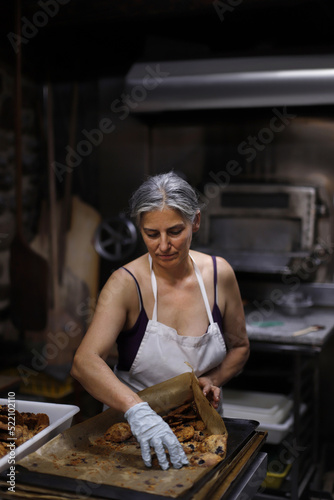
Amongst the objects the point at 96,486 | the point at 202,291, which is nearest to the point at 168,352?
the point at 202,291

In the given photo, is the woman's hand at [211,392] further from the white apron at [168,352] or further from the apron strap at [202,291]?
the apron strap at [202,291]

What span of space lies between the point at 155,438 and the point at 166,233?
0.74m

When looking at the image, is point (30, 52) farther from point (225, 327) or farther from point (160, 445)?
point (160, 445)

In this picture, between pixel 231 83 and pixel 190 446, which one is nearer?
pixel 190 446

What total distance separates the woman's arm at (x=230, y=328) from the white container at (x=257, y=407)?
1149 millimetres

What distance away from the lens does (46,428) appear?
1830 mm

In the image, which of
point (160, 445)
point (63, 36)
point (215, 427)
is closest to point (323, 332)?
point (215, 427)

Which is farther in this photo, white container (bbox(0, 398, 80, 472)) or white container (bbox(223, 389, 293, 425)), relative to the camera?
white container (bbox(223, 389, 293, 425))

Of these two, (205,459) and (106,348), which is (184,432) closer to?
(205,459)

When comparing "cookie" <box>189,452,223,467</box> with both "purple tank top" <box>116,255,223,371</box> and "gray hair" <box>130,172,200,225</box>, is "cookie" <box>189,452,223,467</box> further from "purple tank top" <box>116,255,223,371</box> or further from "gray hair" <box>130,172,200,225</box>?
"gray hair" <box>130,172,200,225</box>

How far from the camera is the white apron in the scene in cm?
231

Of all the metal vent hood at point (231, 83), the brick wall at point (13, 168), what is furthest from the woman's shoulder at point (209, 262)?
the brick wall at point (13, 168)

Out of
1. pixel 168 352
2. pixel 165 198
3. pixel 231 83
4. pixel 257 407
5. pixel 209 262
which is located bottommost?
pixel 257 407

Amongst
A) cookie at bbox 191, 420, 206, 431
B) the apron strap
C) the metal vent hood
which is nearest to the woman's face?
the apron strap
